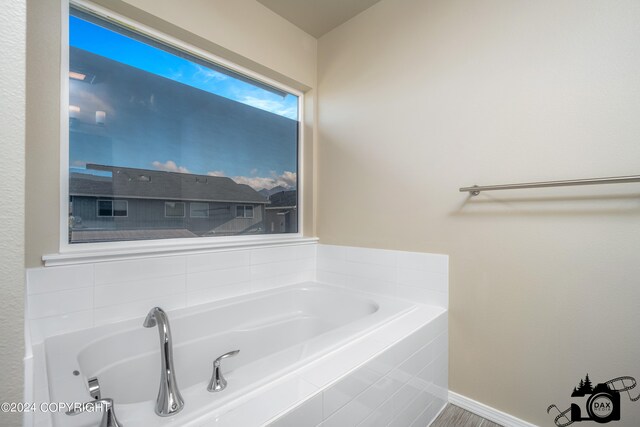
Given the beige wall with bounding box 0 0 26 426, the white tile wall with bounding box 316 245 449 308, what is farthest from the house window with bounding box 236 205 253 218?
the beige wall with bounding box 0 0 26 426

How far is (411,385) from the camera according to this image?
1368 millimetres

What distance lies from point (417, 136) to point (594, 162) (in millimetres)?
876

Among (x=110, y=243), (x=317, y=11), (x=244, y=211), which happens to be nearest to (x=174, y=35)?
(x=317, y=11)

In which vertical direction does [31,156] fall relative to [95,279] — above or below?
above

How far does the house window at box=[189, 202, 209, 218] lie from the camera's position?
6.18 ft

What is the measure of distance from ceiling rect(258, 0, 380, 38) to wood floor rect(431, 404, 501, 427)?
2709 mm

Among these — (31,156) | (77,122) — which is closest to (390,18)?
(77,122)

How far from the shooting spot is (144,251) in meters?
1.55

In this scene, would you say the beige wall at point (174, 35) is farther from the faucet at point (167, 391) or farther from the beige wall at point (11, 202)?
the beige wall at point (11, 202)

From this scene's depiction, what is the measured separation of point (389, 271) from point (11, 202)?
1853 mm

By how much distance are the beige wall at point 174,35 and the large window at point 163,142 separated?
10 cm

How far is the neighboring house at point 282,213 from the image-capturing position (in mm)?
2330

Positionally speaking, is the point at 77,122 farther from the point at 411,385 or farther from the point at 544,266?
the point at 544,266

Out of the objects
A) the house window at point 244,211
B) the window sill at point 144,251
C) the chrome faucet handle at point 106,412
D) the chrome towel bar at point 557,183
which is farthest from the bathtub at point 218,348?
the chrome towel bar at point 557,183
